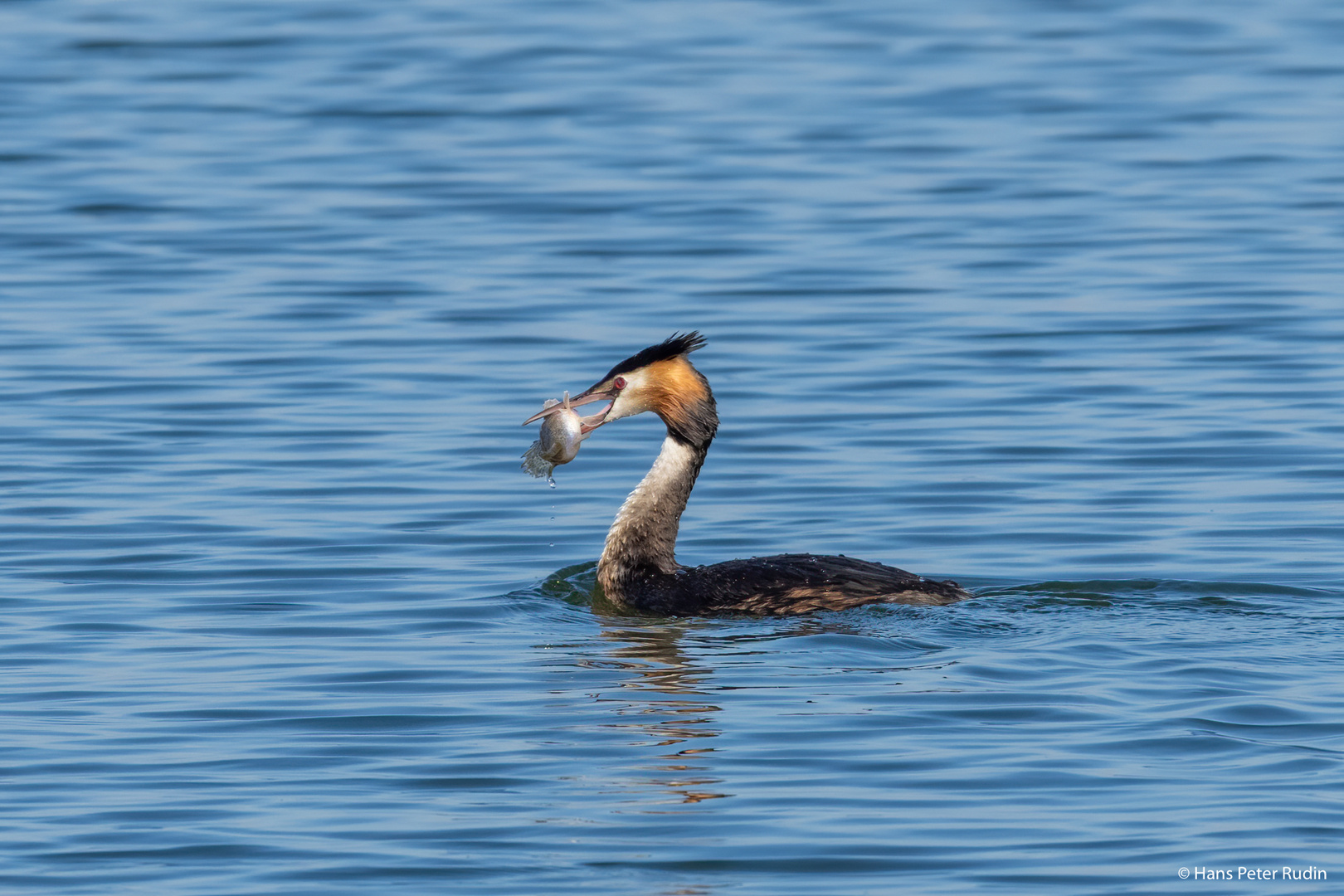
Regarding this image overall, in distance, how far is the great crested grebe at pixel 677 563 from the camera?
10383 millimetres

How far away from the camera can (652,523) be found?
1141 cm

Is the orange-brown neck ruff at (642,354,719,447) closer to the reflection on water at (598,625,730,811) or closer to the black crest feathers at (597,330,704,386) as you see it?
the black crest feathers at (597,330,704,386)

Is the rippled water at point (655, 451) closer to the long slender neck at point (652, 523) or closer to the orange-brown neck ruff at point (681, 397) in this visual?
the long slender neck at point (652, 523)

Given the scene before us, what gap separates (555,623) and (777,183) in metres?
12.2

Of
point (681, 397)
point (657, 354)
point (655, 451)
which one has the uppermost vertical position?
point (657, 354)

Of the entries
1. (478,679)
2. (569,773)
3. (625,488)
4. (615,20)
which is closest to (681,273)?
(625,488)

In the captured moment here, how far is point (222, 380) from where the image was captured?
15.7m

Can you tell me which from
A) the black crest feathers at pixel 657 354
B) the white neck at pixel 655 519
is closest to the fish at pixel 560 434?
the black crest feathers at pixel 657 354

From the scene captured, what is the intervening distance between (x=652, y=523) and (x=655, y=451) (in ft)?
11.0

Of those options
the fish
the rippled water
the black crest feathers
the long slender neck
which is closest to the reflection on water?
the rippled water

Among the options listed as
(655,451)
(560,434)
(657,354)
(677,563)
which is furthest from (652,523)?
(655,451)

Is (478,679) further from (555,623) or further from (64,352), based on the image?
(64,352)

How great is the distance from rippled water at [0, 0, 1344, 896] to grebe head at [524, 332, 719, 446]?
902 mm

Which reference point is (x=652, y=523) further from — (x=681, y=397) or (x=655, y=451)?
(x=655, y=451)
